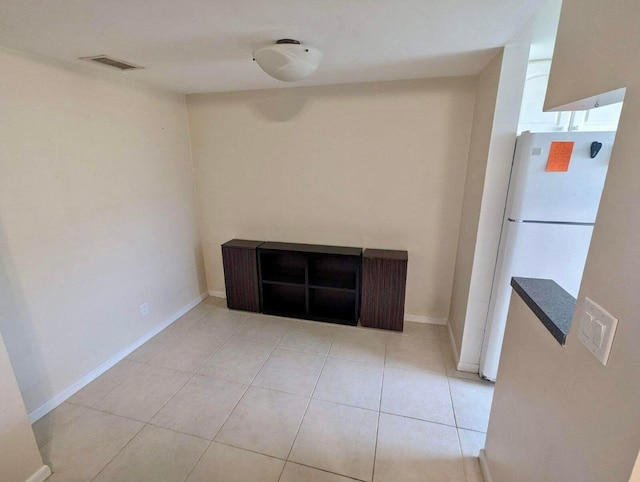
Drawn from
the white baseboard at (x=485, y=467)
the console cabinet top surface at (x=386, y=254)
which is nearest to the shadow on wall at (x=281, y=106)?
the console cabinet top surface at (x=386, y=254)

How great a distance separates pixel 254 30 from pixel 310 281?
2.09 meters

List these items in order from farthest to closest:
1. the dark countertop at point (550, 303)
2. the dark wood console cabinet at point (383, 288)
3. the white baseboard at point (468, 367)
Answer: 1. the dark wood console cabinet at point (383, 288)
2. the white baseboard at point (468, 367)
3. the dark countertop at point (550, 303)

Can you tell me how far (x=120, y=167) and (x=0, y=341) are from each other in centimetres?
149

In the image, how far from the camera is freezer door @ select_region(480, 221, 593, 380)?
5.82 ft

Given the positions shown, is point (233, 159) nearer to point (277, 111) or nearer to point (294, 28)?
point (277, 111)

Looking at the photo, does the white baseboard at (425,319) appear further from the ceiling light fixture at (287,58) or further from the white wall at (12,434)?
the white wall at (12,434)

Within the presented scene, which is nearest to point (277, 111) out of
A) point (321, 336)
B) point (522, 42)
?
point (522, 42)

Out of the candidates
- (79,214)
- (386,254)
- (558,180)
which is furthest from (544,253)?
(79,214)

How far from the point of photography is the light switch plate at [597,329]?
709 mm

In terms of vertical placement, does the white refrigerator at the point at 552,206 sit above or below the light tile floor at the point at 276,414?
above

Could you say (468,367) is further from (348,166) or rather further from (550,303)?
(348,166)

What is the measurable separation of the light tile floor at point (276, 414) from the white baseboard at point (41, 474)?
43 millimetres

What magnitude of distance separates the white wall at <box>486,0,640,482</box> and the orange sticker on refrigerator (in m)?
0.79

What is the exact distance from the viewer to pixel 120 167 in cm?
238
